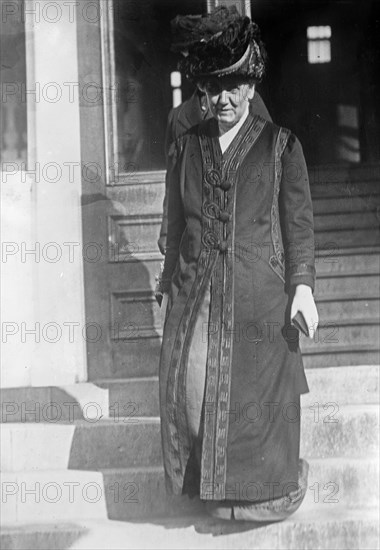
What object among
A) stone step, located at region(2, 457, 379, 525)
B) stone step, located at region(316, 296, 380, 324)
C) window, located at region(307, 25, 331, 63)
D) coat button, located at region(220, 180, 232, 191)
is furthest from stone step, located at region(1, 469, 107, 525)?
window, located at region(307, 25, 331, 63)

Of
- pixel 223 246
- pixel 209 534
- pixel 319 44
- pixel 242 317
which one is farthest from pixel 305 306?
pixel 319 44

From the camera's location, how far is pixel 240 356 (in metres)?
3.46

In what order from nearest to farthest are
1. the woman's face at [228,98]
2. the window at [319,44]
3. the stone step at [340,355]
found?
1. the woman's face at [228,98]
2. the stone step at [340,355]
3. the window at [319,44]

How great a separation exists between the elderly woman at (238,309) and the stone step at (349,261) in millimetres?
1139

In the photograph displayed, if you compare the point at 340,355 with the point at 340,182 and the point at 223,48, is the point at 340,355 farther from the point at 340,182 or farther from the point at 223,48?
the point at 223,48

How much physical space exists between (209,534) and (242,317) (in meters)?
0.86

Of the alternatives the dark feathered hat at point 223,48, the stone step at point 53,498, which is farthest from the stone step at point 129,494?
the dark feathered hat at point 223,48

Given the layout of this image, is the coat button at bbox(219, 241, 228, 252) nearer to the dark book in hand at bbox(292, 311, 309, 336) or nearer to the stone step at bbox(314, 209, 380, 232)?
the dark book in hand at bbox(292, 311, 309, 336)

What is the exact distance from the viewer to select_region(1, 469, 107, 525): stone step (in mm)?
3717

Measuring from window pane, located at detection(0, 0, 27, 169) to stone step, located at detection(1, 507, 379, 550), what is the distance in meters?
1.86

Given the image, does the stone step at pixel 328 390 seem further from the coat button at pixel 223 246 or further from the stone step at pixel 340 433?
the coat button at pixel 223 246

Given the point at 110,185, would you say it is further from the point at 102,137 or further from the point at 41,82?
the point at 41,82

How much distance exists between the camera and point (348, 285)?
4.62 metres

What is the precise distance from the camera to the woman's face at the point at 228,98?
3541 mm
